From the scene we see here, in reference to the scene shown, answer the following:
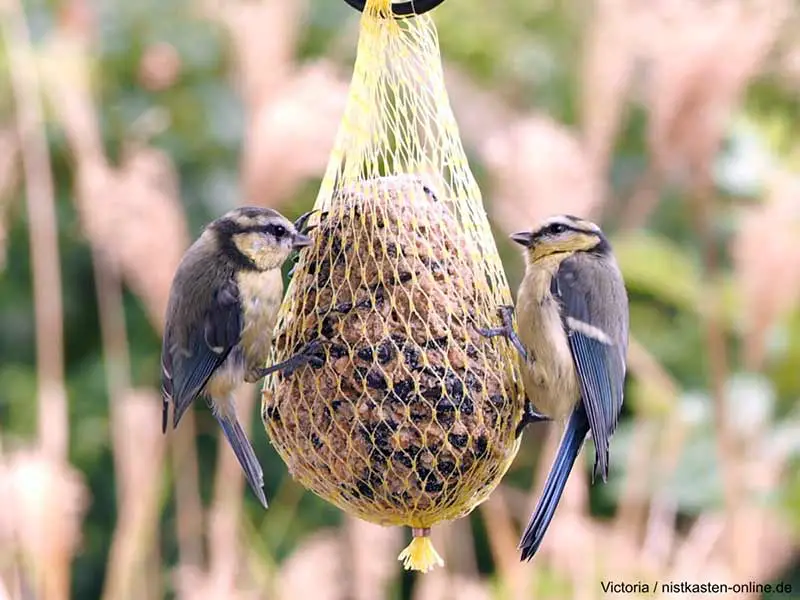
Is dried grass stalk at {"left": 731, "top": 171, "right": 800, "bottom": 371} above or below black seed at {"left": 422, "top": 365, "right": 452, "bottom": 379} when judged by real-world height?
below

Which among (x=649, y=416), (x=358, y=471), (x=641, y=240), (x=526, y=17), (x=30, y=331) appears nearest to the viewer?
(x=358, y=471)

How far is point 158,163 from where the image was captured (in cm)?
370

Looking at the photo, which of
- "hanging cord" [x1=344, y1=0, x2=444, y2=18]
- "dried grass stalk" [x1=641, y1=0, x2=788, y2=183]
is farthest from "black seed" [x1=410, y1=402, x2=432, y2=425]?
"dried grass stalk" [x1=641, y1=0, x2=788, y2=183]

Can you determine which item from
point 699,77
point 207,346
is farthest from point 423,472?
point 699,77

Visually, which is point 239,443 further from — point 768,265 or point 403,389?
point 768,265

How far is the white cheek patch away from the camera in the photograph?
2.52 m

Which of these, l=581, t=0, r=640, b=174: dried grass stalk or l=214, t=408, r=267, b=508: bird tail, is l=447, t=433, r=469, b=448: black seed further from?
l=581, t=0, r=640, b=174: dried grass stalk

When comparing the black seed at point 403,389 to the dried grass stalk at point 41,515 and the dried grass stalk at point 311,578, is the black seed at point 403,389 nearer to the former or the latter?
the dried grass stalk at point 311,578

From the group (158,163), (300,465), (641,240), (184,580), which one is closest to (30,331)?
(158,163)

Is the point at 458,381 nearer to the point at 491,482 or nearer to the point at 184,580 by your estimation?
the point at 491,482

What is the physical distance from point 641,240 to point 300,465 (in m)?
1.89

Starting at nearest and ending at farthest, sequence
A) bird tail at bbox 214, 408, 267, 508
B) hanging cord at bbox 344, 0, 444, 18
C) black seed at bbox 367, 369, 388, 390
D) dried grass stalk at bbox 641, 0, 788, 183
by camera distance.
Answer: hanging cord at bbox 344, 0, 444, 18 < black seed at bbox 367, 369, 388, 390 < bird tail at bbox 214, 408, 267, 508 < dried grass stalk at bbox 641, 0, 788, 183

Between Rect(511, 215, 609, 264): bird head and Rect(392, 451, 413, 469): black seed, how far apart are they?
0.56 metres

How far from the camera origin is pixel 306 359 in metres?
2.36
